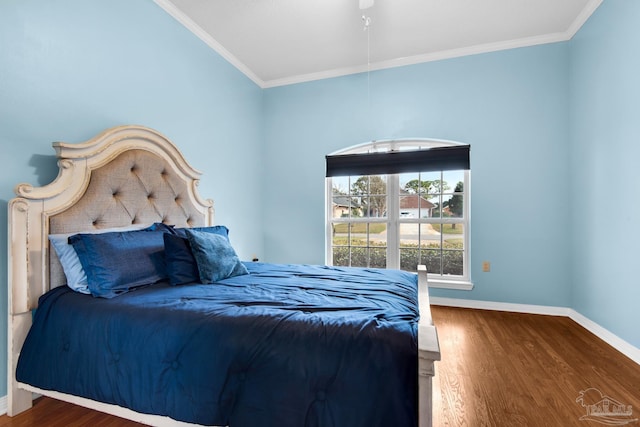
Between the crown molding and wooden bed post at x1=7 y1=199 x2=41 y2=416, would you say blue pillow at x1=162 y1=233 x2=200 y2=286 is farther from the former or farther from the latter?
the crown molding

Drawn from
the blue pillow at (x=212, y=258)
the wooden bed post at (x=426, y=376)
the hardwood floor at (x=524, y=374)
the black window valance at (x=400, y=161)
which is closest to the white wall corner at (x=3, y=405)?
the blue pillow at (x=212, y=258)

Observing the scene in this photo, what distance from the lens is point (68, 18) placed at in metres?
1.76

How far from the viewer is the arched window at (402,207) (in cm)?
324

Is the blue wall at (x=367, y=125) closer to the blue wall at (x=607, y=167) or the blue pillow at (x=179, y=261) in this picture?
the blue wall at (x=607, y=167)

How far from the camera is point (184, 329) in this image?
1.15 metres

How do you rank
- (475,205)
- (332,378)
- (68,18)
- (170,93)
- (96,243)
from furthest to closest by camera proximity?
(475,205), (170,93), (68,18), (96,243), (332,378)

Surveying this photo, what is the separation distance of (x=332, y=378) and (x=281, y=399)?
0.19 metres

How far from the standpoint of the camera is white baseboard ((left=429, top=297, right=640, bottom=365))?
2.08m

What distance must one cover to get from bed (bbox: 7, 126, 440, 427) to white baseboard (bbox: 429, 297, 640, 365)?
148cm

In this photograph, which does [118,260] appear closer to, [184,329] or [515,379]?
[184,329]

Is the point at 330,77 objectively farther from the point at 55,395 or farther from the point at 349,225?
the point at 55,395

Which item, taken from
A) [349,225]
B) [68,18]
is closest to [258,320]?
[68,18]

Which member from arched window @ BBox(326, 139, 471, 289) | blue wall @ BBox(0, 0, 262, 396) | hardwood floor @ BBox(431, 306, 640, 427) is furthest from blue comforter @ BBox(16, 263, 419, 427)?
arched window @ BBox(326, 139, 471, 289)

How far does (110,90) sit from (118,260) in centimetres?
121
